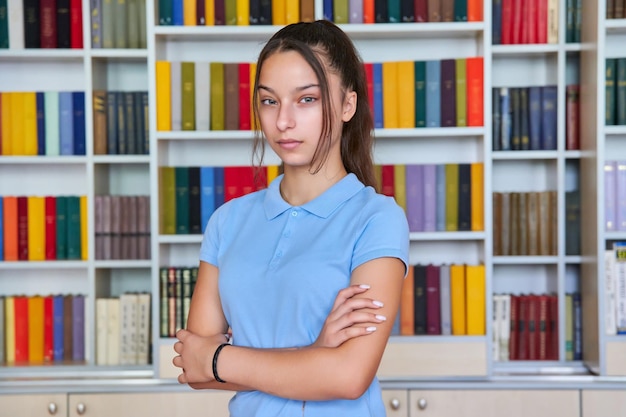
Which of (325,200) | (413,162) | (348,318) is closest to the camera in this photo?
(348,318)

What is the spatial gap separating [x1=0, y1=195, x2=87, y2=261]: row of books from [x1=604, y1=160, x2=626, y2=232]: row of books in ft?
6.61

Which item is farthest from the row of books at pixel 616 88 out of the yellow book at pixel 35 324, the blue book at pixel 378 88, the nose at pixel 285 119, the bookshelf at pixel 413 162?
the yellow book at pixel 35 324

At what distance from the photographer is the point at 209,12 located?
3.23 m

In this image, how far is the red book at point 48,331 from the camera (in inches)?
133

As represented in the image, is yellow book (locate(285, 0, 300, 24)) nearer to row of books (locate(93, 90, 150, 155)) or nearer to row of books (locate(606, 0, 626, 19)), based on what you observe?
row of books (locate(93, 90, 150, 155))

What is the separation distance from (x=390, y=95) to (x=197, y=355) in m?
1.88

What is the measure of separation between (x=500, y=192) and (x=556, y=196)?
0.22 m


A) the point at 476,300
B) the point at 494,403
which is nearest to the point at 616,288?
the point at 476,300

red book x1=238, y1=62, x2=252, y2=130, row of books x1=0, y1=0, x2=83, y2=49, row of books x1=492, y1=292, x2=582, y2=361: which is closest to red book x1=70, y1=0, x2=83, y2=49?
row of books x1=0, y1=0, x2=83, y2=49

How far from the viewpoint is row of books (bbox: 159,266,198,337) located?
3.26 metres

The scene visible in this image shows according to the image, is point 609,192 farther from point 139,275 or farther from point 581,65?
point 139,275

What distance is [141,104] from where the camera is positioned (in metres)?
3.33

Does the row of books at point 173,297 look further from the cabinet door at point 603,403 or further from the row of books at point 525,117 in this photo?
the cabinet door at point 603,403

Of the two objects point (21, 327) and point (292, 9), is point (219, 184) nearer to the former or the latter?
point (292, 9)
